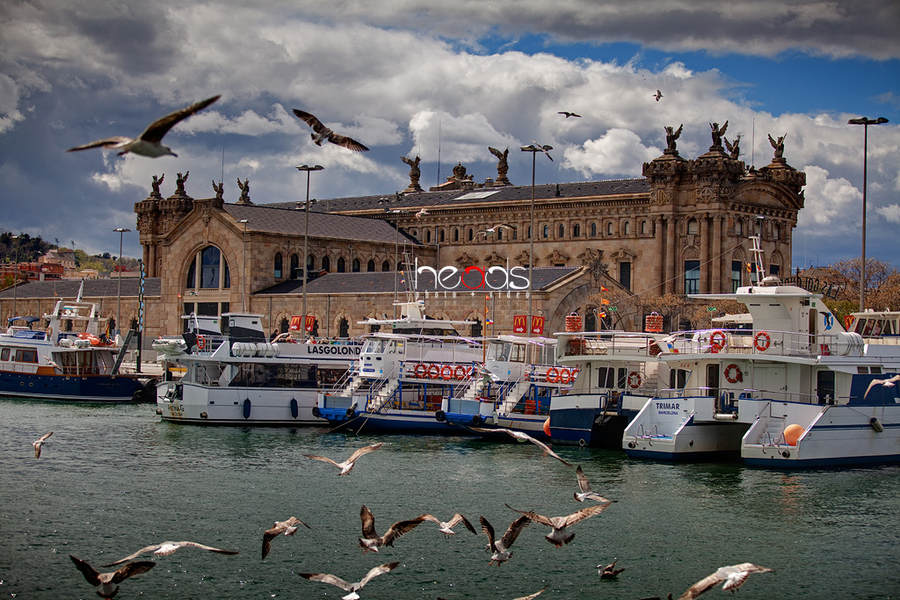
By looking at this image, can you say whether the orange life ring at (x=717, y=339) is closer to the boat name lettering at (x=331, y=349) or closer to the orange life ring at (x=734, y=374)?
the orange life ring at (x=734, y=374)

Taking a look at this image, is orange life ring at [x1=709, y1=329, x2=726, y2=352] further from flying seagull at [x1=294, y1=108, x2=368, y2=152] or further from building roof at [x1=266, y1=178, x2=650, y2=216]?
building roof at [x1=266, y1=178, x2=650, y2=216]

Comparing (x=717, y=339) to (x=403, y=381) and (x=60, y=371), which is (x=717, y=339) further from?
(x=60, y=371)

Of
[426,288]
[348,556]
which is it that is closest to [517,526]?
[348,556]

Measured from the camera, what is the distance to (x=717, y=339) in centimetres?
4506

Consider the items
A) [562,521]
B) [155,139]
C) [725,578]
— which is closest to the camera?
[155,139]

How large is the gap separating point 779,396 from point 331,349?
2413cm

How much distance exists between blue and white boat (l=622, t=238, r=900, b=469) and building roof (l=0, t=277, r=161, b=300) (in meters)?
74.6

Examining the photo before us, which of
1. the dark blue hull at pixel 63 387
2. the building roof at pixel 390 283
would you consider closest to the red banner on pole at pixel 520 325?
the building roof at pixel 390 283

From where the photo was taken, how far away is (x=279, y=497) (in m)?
35.0

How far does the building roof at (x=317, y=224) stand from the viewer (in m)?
102

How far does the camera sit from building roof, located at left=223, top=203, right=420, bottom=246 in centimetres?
10169

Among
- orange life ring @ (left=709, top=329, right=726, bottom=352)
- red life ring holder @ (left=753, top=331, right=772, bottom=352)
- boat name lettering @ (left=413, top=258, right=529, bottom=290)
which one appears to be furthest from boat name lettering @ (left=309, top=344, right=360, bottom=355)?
red life ring holder @ (left=753, top=331, right=772, bottom=352)

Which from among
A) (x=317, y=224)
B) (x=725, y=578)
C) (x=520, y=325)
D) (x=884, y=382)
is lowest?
(x=725, y=578)

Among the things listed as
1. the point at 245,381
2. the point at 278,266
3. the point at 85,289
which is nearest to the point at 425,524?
the point at 245,381
